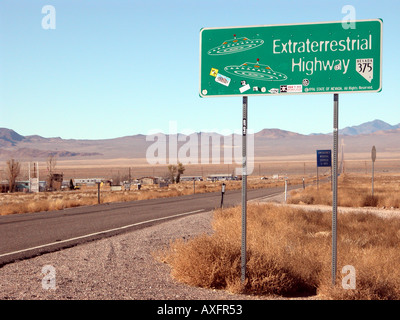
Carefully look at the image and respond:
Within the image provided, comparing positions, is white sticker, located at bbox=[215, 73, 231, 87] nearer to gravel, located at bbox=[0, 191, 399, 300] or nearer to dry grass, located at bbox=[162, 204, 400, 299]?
dry grass, located at bbox=[162, 204, 400, 299]

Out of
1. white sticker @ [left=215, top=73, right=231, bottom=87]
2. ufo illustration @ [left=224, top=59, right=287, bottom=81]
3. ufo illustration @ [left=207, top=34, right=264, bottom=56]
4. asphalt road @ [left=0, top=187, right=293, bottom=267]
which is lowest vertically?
asphalt road @ [left=0, top=187, right=293, bottom=267]

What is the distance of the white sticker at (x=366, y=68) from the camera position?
22.5ft

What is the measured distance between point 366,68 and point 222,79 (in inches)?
77.2

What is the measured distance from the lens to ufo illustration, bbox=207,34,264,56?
729 centimetres

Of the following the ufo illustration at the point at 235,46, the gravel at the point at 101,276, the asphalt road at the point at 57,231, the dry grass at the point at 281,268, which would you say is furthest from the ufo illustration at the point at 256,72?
the asphalt road at the point at 57,231

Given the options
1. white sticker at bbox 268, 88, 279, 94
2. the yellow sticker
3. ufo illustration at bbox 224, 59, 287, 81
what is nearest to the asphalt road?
the yellow sticker

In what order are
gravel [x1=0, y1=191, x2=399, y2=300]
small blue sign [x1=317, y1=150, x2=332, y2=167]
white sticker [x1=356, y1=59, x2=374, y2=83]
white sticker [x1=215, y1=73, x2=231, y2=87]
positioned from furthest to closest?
small blue sign [x1=317, y1=150, x2=332, y2=167] < white sticker [x1=215, y1=73, x2=231, y2=87] < white sticker [x1=356, y1=59, x2=374, y2=83] < gravel [x1=0, y1=191, x2=399, y2=300]

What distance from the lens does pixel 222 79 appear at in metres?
7.26

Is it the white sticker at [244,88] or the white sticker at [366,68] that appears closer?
the white sticker at [366,68]

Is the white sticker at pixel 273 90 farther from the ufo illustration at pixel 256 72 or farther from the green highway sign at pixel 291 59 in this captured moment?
the ufo illustration at pixel 256 72

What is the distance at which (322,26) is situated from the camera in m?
7.07
